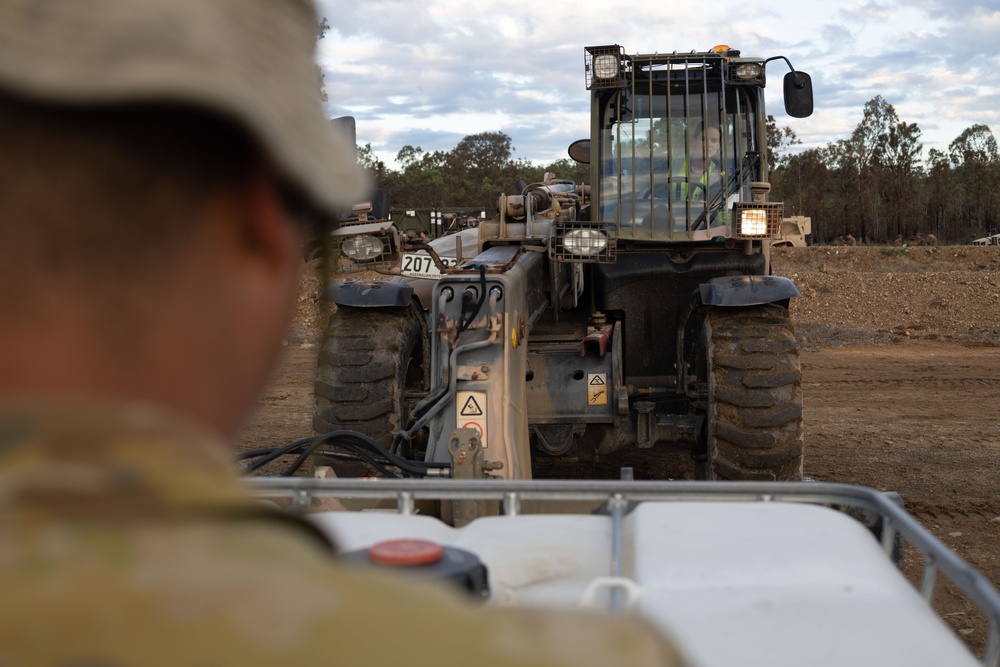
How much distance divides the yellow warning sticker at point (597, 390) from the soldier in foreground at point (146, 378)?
642 centimetres

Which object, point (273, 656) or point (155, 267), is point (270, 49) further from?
point (273, 656)

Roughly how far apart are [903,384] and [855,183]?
27.2 metres

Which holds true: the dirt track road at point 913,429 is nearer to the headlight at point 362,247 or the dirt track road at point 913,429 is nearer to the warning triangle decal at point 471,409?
the headlight at point 362,247

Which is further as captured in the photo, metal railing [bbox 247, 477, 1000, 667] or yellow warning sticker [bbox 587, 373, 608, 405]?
yellow warning sticker [bbox 587, 373, 608, 405]

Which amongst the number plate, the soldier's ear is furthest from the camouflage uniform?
the number plate

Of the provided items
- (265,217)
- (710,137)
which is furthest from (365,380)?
(265,217)

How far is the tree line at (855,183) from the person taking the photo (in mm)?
38500

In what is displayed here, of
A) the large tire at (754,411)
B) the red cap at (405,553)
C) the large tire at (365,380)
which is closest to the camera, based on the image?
the red cap at (405,553)

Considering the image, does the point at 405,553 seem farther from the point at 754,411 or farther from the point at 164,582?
the point at 754,411

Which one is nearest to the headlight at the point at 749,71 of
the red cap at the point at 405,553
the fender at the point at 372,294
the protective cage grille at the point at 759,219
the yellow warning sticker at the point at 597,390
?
the protective cage grille at the point at 759,219

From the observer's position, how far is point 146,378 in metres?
0.75

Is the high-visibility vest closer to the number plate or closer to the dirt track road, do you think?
the number plate

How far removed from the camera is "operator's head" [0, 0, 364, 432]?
2.21 feet

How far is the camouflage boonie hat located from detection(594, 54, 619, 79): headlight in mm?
6971
